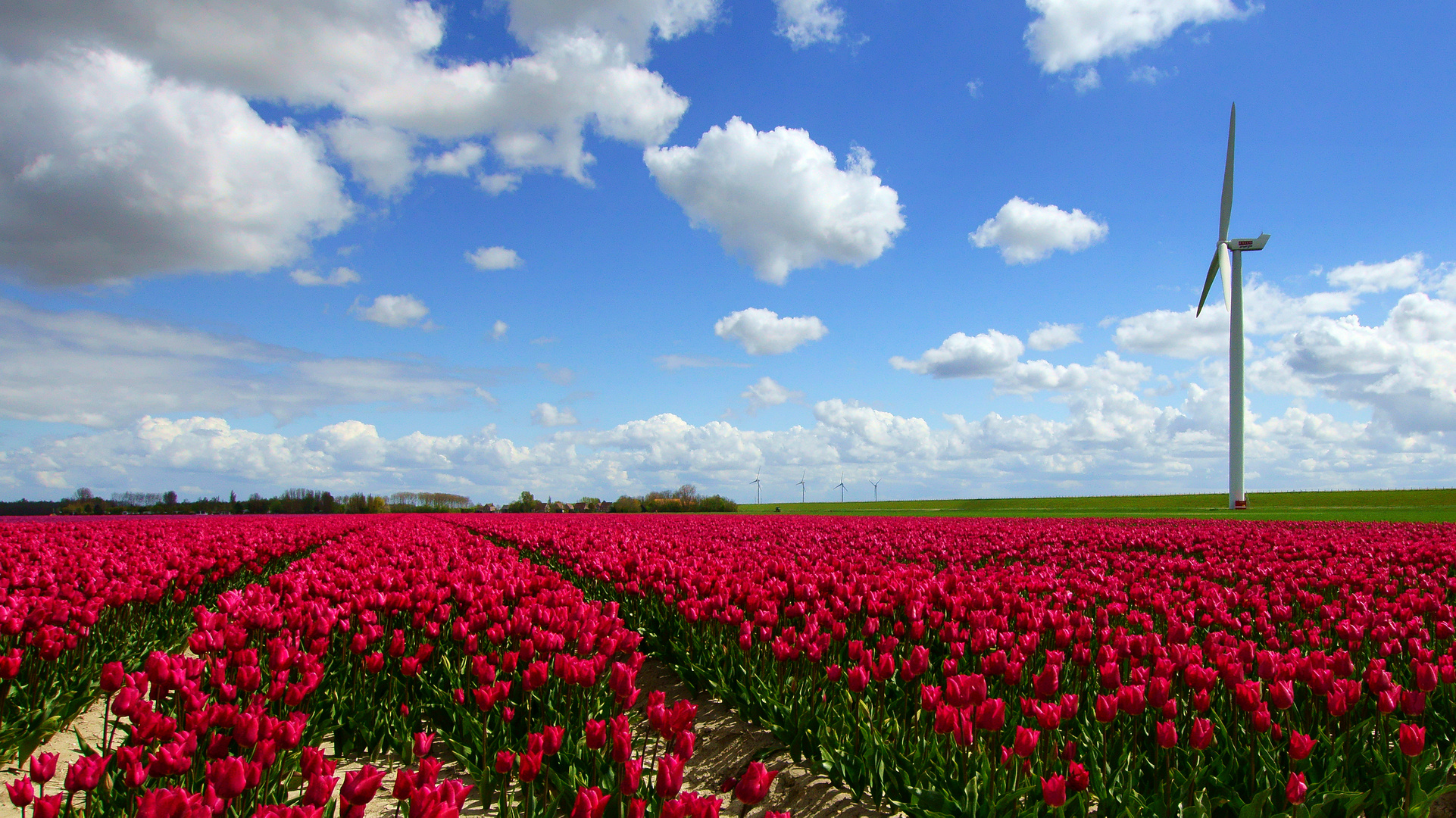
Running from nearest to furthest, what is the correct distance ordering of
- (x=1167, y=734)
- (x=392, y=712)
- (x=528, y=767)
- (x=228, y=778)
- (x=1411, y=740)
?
(x=228, y=778), (x=528, y=767), (x=1411, y=740), (x=1167, y=734), (x=392, y=712)

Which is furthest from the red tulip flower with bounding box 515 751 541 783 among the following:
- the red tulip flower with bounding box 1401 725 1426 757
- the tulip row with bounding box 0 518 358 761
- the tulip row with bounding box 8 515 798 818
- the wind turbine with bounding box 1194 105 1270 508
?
the wind turbine with bounding box 1194 105 1270 508

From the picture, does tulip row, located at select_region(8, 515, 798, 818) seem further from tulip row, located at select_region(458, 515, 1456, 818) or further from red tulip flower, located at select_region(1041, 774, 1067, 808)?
red tulip flower, located at select_region(1041, 774, 1067, 808)

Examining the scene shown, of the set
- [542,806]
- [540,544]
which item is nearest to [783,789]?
[542,806]

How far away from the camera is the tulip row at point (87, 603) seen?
217 inches

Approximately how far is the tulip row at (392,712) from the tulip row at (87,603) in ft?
1.63

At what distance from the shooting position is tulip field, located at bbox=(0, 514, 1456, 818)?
3670mm

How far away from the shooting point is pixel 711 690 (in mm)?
6660

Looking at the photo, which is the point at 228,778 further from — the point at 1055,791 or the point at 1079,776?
the point at 1079,776

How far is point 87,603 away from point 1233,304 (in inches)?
2149

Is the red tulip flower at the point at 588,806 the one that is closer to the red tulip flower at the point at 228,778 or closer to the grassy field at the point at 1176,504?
the red tulip flower at the point at 228,778

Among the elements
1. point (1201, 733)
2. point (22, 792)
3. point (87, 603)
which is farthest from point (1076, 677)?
point (87, 603)

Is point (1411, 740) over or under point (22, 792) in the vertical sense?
over

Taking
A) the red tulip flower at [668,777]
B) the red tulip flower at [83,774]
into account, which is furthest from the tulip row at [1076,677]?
the red tulip flower at [83,774]

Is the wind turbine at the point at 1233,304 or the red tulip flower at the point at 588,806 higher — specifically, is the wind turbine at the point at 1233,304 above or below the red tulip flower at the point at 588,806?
above
